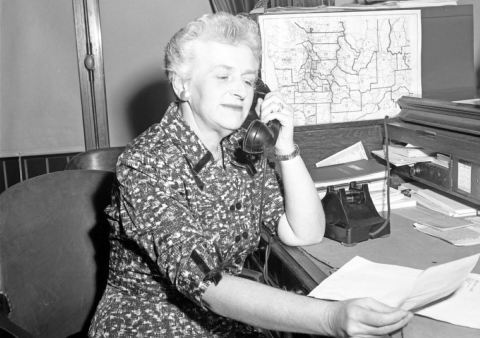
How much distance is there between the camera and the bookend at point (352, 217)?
4.54 feet

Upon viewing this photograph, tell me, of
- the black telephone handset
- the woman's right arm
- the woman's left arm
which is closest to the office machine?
the woman's left arm

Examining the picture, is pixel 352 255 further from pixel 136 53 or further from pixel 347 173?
pixel 136 53

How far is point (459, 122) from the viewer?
4.97ft

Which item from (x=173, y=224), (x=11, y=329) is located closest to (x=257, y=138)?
(x=173, y=224)

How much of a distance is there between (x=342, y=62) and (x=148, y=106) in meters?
1.36

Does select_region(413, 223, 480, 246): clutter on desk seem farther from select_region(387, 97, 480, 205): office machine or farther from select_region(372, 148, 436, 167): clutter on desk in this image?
select_region(372, 148, 436, 167): clutter on desk

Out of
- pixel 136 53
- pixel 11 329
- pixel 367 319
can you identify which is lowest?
pixel 11 329

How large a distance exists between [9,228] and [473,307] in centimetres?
108

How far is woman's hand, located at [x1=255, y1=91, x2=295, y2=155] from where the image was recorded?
4.78 feet

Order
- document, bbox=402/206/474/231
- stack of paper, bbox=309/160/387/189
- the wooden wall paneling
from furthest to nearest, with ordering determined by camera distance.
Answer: the wooden wall paneling < stack of paper, bbox=309/160/387/189 < document, bbox=402/206/474/231

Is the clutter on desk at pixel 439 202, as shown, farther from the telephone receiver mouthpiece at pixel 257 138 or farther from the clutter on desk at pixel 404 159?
the telephone receiver mouthpiece at pixel 257 138

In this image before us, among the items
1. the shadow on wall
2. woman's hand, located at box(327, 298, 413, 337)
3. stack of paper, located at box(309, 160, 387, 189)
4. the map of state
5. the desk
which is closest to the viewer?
woman's hand, located at box(327, 298, 413, 337)

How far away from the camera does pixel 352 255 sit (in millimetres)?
1301

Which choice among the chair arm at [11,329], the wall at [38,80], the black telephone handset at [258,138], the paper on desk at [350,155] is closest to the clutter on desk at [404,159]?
the paper on desk at [350,155]
